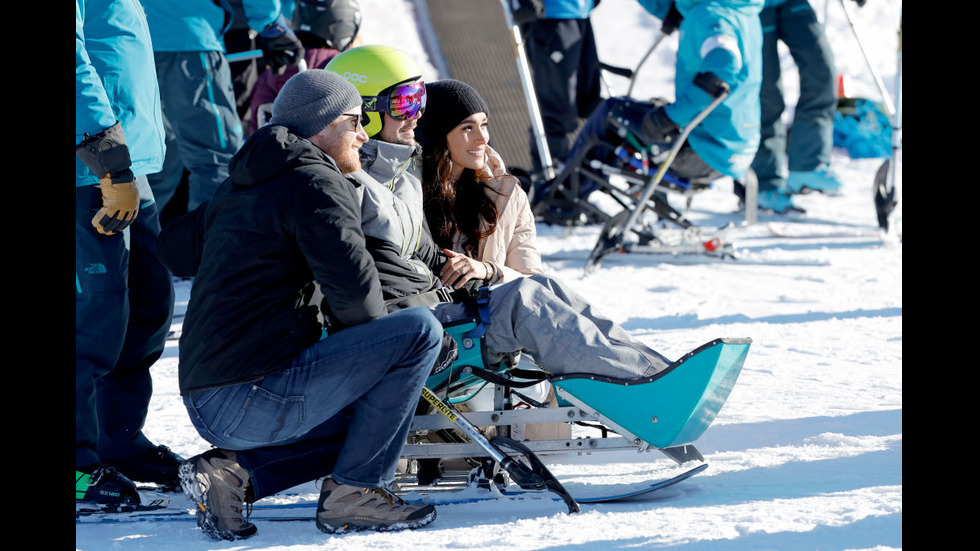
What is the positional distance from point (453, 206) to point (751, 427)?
3.85 feet

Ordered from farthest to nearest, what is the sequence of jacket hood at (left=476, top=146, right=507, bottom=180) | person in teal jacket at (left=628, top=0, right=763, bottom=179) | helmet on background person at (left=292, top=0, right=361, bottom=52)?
person in teal jacket at (left=628, top=0, right=763, bottom=179) → helmet on background person at (left=292, top=0, right=361, bottom=52) → jacket hood at (left=476, top=146, right=507, bottom=180)

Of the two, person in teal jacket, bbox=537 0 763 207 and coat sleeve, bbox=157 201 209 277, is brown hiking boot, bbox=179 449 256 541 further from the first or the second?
person in teal jacket, bbox=537 0 763 207

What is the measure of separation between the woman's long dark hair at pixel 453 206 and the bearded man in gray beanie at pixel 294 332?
72cm

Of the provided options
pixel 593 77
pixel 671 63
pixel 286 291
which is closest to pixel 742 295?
pixel 593 77

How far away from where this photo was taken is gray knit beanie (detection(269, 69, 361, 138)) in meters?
2.88

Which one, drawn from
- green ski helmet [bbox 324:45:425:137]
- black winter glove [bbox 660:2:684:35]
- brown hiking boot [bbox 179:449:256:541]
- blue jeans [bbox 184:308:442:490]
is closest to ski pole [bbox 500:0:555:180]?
black winter glove [bbox 660:2:684:35]

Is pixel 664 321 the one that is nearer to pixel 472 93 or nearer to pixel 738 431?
pixel 738 431

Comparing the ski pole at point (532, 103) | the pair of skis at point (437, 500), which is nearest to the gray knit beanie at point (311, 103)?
the pair of skis at point (437, 500)

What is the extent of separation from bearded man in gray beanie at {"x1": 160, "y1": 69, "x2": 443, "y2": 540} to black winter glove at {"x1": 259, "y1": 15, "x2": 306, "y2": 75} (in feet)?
8.56

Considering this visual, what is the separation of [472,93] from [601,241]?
2862mm

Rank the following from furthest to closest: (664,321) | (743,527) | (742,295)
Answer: (742,295), (664,321), (743,527)

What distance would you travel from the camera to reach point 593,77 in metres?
7.58

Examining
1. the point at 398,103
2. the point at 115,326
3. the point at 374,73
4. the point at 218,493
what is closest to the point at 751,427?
the point at 398,103

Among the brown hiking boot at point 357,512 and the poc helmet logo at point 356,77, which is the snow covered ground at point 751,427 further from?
the poc helmet logo at point 356,77
